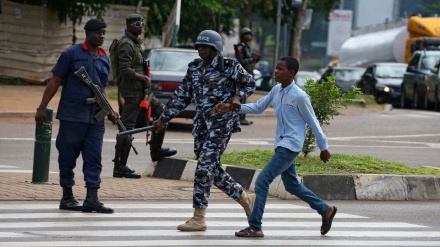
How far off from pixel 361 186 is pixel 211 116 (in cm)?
346

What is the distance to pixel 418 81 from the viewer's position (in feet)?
118

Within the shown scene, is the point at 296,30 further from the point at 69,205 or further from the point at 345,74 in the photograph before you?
the point at 69,205

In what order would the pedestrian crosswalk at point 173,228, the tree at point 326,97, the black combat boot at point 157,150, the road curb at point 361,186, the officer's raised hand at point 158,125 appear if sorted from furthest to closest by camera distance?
the black combat boot at point 157,150, the tree at point 326,97, the road curb at point 361,186, the officer's raised hand at point 158,125, the pedestrian crosswalk at point 173,228

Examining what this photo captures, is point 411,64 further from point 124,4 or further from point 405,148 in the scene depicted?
point 405,148

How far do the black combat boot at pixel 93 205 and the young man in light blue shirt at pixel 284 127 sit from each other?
154 centimetres

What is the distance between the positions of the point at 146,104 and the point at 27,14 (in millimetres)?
19465

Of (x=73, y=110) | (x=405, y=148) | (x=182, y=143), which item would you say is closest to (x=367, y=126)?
(x=405, y=148)

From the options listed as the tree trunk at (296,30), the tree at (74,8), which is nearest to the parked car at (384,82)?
the tree trunk at (296,30)

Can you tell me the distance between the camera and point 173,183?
13.6 m

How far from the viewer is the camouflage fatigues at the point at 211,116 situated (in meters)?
10.1

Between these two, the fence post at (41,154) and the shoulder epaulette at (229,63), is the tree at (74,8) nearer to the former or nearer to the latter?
the fence post at (41,154)

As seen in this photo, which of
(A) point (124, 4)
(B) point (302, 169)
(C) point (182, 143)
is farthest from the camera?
(A) point (124, 4)

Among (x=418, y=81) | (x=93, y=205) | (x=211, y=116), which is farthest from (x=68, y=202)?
(x=418, y=81)

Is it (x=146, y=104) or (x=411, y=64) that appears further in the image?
(x=411, y=64)
